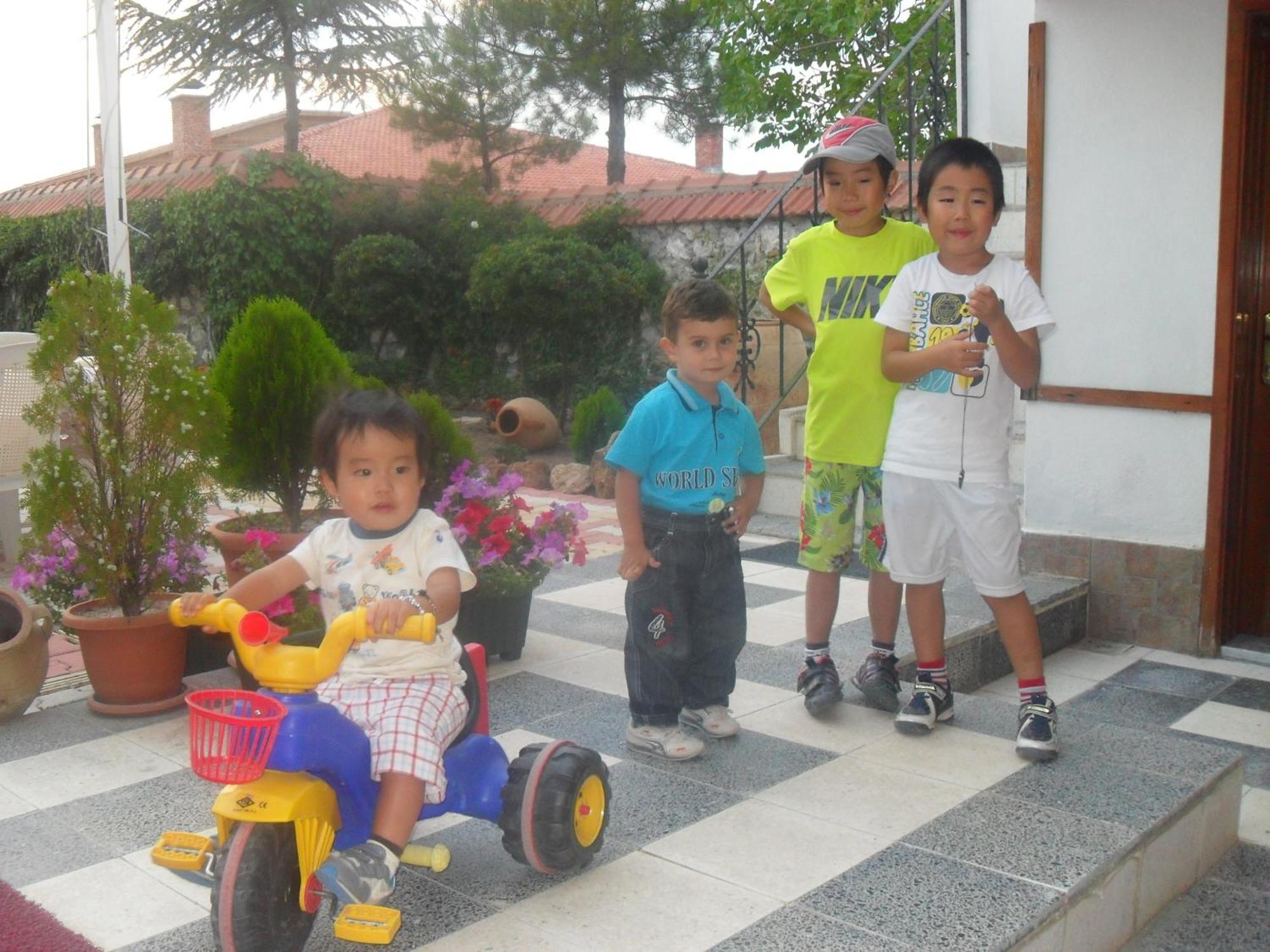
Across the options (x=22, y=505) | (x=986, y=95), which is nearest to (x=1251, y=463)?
(x=986, y=95)

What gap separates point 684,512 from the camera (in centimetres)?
286

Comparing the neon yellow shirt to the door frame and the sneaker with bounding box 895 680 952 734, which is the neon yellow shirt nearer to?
the sneaker with bounding box 895 680 952 734

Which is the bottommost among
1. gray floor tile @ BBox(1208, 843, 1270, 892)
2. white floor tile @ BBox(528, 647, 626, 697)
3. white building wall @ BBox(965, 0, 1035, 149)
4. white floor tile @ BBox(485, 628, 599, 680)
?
gray floor tile @ BBox(1208, 843, 1270, 892)

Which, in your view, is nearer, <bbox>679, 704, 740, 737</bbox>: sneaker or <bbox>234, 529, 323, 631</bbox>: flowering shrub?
<bbox>679, 704, 740, 737</bbox>: sneaker

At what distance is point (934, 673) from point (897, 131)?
363 inches

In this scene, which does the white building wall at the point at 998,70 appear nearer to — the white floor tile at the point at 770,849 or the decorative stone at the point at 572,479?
the white floor tile at the point at 770,849

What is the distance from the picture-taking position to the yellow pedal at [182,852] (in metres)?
2.10

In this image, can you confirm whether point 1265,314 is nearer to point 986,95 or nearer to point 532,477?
point 986,95

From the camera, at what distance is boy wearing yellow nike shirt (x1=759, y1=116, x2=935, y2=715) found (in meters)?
3.11

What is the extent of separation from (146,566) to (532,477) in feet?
16.4

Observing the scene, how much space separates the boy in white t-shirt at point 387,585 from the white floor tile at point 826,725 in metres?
1.10

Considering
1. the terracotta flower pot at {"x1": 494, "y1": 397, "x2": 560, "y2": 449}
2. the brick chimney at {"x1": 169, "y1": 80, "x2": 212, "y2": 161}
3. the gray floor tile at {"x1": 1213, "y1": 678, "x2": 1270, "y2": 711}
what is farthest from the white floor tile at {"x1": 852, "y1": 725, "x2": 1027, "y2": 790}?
the brick chimney at {"x1": 169, "y1": 80, "x2": 212, "y2": 161}

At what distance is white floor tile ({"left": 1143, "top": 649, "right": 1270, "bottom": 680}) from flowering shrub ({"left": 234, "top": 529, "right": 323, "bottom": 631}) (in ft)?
9.83

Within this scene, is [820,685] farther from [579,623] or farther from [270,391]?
[270,391]
